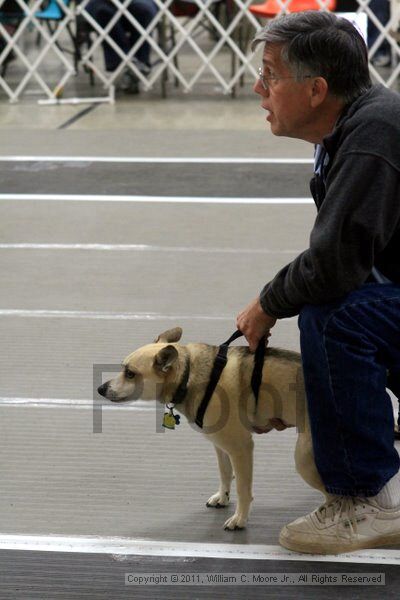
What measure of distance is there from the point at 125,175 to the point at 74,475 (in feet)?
11.5

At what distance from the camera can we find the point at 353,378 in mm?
2201

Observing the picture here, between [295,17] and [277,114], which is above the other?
[295,17]

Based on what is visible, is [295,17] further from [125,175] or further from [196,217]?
[125,175]

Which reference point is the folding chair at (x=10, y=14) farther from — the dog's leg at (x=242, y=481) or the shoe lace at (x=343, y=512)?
the shoe lace at (x=343, y=512)

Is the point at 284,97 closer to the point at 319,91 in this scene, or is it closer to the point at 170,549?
the point at 319,91

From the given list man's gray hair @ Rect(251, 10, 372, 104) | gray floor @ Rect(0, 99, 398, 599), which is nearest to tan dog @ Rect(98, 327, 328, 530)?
gray floor @ Rect(0, 99, 398, 599)

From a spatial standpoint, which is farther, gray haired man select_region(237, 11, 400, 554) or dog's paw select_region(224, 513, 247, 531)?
dog's paw select_region(224, 513, 247, 531)

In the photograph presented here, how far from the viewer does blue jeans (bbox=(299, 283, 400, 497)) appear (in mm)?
2193

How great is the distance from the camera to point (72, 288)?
429cm

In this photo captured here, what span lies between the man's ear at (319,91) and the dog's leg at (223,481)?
89cm

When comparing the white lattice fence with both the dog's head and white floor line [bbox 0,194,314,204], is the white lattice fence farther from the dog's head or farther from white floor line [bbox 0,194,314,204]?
the dog's head

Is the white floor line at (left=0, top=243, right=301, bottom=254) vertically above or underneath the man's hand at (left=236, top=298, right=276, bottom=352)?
underneath

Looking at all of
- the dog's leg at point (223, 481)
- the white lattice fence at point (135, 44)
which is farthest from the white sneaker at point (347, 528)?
the white lattice fence at point (135, 44)

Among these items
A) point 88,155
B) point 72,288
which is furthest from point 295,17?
point 88,155
